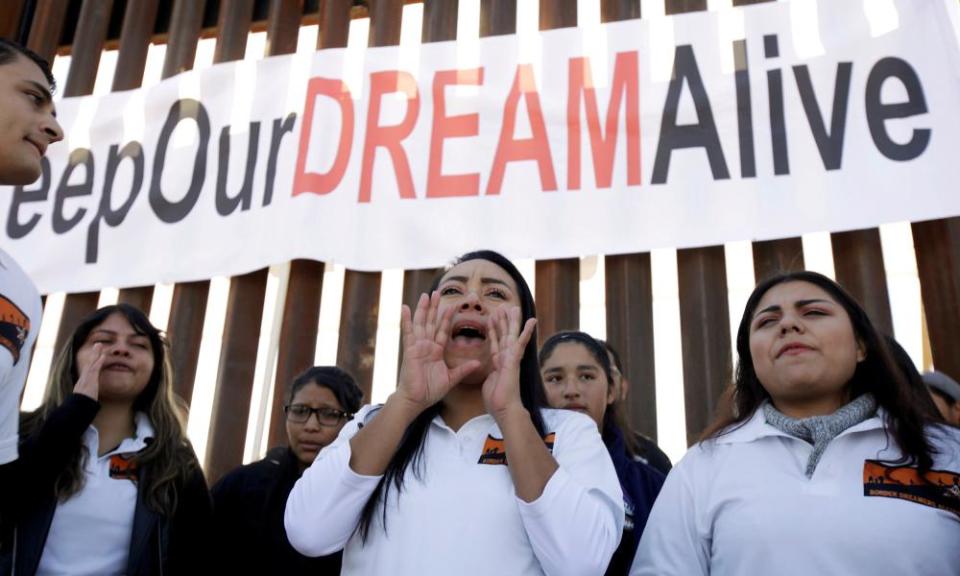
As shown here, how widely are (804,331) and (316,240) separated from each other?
6.25 ft

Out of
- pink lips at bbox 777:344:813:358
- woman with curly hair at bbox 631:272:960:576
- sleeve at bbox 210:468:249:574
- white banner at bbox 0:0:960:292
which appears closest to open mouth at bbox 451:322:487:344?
woman with curly hair at bbox 631:272:960:576

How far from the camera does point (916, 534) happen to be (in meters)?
1.10

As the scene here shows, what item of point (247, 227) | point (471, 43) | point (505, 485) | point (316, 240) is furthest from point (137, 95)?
point (505, 485)

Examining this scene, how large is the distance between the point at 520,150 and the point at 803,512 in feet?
6.15

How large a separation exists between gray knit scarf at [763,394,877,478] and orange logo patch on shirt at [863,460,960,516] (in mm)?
73

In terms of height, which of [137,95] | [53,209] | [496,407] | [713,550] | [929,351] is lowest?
[713,550]

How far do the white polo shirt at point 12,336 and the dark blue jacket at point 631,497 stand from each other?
1.03m

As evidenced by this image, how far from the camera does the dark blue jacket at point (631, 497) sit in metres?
1.52

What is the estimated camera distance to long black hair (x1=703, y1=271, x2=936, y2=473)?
122cm

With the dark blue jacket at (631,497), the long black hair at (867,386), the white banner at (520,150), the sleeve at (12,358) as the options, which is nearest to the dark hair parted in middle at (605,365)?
the dark blue jacket at (631,497)

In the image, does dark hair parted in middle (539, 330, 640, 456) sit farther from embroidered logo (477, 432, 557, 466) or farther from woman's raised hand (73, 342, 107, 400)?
woman's raised hand (73, 342, 107, 400)

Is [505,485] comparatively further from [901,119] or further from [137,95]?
[137,95]

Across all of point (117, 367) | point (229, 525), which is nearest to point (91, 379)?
point (117, 367)

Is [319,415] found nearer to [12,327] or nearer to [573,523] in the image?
[12,327]
